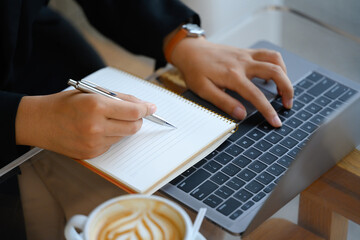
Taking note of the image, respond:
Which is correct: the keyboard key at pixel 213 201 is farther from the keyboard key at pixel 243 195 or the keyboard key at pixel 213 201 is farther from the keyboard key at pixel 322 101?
the keyboard key at pixel 322 101

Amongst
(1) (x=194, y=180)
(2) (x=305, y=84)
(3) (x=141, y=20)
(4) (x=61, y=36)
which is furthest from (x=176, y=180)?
(4) (x=61, y=36)

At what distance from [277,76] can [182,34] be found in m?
0.24

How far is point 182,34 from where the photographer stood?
1.02m

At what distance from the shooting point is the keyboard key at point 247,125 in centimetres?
80

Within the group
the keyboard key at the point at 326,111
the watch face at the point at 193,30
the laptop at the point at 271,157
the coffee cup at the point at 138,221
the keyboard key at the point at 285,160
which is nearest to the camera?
the coffee cup at the point at 138,221

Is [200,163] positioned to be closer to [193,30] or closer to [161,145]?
[161,145]

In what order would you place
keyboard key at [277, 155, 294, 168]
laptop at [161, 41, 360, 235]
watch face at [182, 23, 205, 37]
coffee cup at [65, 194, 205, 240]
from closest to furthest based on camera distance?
coffee cup at [65, 194, 205, 240], laptop at [161, 41, 360, 235], keyboard key at [277, 155, 294, 168], watch face at [182, 23, 205, 37]

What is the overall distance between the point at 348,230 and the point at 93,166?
14.2 inches

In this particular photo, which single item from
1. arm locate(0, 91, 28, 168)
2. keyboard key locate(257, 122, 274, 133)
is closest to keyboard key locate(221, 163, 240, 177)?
keyboard key locate(257, 122, 274, 133)

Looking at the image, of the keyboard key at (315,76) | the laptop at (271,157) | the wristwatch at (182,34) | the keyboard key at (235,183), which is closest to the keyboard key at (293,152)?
the laptop at (271,157)

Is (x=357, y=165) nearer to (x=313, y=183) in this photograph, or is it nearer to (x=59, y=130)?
(x=313, y=183)

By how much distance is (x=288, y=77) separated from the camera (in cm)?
93

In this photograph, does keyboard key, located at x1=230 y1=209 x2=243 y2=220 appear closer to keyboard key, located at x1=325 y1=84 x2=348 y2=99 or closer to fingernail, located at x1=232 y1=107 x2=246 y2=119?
fingernail, located at x1=232 y1=107 x2=246 y2=119

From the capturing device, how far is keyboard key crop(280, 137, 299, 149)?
781mm
